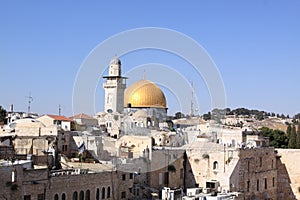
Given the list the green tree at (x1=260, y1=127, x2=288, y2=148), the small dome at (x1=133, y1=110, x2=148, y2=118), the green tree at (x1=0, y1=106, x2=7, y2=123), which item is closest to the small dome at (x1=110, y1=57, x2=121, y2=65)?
the small dome at (x1=133, y1=110, x2=148, y2=118)

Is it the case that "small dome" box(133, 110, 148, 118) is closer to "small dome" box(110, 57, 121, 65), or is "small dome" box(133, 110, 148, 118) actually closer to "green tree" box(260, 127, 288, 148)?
"small dome" box(110, 57, 121, 65)

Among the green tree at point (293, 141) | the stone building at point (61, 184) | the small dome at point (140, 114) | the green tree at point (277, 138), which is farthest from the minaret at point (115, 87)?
the stone building at point (61, 184)

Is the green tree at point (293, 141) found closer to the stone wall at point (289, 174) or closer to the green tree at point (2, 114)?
the stone wall at point (289, 174)

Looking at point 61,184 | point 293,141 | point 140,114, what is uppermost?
point 140,114

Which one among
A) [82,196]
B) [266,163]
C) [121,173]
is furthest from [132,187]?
[266,163]

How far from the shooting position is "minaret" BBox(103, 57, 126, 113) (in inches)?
1591

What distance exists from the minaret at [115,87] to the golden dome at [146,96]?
72 centimetres

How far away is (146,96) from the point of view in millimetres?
40188

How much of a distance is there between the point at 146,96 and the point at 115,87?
266 centimetres

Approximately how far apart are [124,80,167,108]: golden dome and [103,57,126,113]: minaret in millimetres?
717

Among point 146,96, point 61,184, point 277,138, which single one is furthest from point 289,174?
point 61,184

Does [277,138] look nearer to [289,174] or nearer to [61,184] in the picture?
[289,174]

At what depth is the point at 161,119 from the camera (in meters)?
40.5

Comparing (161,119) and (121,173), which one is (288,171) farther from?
(121,173)
